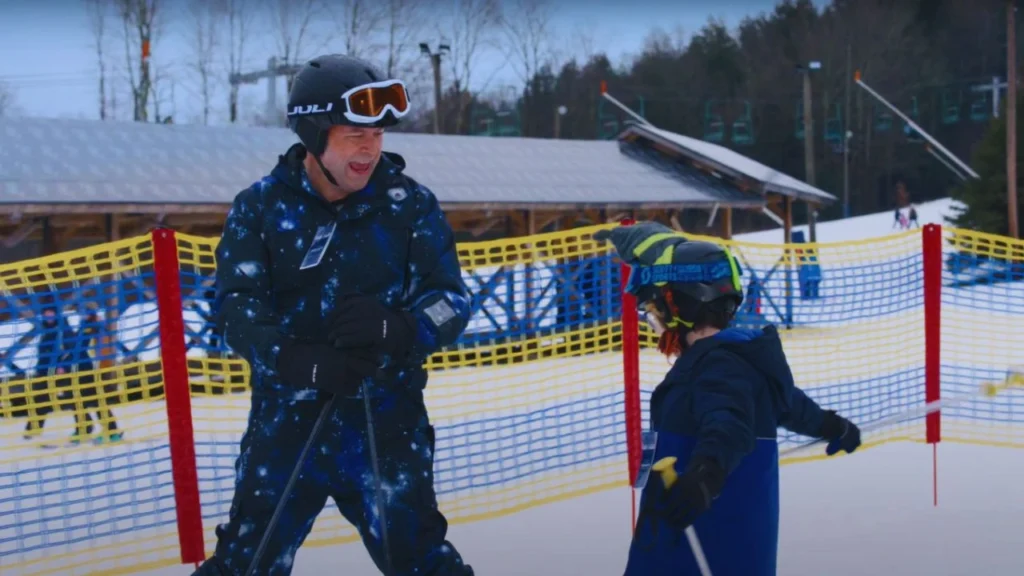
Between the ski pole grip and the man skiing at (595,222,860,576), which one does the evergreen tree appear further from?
the ski pole grip

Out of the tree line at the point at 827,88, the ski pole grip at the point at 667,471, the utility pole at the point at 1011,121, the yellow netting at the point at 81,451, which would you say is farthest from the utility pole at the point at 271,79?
the ski pole grip at the point at 667,471

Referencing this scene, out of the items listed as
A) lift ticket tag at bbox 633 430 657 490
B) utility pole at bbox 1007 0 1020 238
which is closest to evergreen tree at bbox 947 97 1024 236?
utility pole at bbox 1007 0 1020 238

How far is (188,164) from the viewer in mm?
14578

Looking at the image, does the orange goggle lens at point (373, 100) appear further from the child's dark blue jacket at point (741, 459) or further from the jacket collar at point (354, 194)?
the child's dark blue jacket at point (741, 459)

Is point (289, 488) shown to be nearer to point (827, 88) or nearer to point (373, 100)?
point (373, 100)

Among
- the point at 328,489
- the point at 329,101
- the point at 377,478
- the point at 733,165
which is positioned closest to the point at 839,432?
the point at 377,478

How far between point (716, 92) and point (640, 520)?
65392 mm

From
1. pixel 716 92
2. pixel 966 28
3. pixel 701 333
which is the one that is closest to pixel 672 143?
pixel 701 333

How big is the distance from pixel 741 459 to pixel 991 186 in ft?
118

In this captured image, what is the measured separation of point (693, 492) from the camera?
93.7 inches

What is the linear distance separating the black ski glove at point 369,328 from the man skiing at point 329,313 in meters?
0.06

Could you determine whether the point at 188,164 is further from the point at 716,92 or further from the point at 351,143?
the point at 716,92

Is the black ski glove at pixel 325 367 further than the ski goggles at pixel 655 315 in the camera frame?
No

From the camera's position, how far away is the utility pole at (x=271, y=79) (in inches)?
1273
